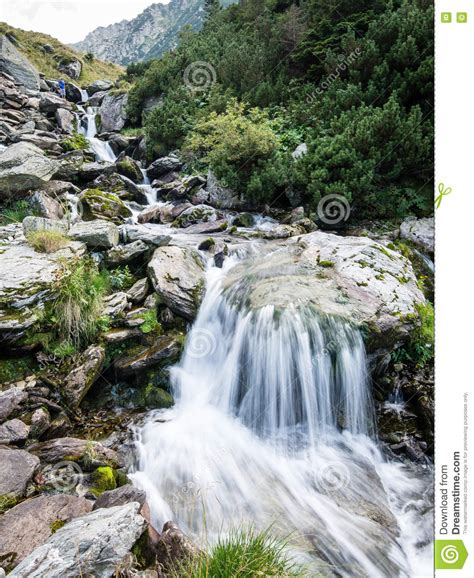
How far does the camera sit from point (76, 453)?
401cm

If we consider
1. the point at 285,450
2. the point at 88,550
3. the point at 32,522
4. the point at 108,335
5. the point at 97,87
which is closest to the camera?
the point at 88,550

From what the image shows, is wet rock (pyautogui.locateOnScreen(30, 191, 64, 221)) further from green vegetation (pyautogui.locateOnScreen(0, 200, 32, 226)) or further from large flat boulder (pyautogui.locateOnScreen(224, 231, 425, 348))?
large flat boulder (pyautogui.locateOnScreen(224, 231, 425, 348))

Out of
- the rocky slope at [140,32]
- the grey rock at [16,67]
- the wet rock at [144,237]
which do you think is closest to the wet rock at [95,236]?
the wet rock at [144,237]

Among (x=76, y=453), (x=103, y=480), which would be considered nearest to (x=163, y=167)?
(x=76, y=453)

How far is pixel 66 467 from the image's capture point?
3.78 metres

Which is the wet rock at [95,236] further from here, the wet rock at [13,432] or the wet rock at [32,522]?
the wet rock at [32,522]

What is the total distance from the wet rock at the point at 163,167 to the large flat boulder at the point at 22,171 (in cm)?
507

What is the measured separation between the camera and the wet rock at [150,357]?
5.44 metres

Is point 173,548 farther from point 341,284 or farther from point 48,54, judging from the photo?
point 48,54

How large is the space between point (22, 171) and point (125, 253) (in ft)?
14.8

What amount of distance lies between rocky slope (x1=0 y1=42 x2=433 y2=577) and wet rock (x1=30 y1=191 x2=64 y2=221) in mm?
39

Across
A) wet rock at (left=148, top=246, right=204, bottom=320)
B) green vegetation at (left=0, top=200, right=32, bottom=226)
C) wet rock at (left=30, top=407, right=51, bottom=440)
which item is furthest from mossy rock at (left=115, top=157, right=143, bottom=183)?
wet rock at (left=30, top=407, right=51, bottom=440)

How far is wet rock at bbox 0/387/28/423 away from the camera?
4164 millimetres

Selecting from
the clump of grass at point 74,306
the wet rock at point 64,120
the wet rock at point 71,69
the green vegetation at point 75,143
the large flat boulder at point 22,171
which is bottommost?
the clump of grass at point 74,306
